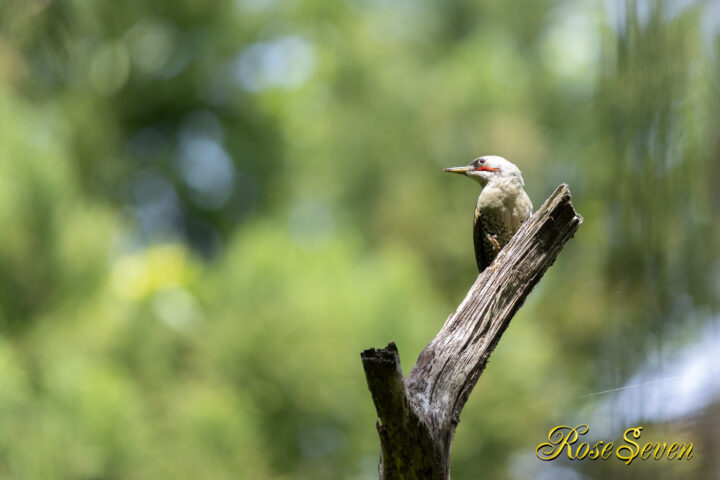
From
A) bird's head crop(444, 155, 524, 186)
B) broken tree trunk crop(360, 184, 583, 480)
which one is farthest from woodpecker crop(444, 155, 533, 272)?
broken tree trunk crop(360, 184, 583, 480)

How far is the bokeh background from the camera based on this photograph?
4074 millimetres

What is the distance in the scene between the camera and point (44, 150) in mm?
9516

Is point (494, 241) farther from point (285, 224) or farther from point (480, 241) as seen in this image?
point (285, 224)

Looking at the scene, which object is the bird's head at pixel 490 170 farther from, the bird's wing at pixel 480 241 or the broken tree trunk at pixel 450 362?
the broken tree trunk at pixel 450 362

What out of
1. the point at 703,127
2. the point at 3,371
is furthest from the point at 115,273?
the point at 703,127

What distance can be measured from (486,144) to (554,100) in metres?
2.62

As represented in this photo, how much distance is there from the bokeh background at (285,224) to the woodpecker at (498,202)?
812 mm

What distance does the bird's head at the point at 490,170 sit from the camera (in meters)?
2.94

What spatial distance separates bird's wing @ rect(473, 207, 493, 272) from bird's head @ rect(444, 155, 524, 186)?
128 mm

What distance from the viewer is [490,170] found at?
301cm

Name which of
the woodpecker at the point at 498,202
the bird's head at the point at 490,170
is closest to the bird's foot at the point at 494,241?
the woodpecker at the point at 498,202

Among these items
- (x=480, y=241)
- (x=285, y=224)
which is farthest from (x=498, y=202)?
(x=285, y=224)

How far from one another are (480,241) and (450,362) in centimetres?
121

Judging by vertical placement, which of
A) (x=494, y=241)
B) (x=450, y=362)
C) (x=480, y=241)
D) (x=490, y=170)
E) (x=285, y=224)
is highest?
(x=285, y=224)
